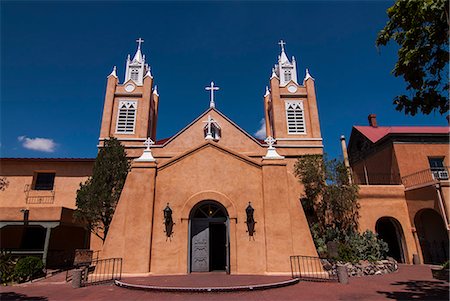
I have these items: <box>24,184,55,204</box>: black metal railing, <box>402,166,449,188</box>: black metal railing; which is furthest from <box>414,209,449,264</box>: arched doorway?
<box>24,184,55,204</box>: black metal railing

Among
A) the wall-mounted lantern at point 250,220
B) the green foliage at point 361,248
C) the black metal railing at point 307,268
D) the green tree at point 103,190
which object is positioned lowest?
the black metal railing at point 307,268

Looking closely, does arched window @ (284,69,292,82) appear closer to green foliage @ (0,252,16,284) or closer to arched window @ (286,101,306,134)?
arched window @ (286,101,306,134)

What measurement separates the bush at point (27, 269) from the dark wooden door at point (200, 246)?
8052 millimetres

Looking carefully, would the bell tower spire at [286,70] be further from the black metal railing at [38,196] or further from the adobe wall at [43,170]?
the black metal railing at [38,196]

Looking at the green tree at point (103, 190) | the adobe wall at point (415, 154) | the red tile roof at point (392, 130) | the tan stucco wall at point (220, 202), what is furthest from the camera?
the red tile roof at point (392, 130)

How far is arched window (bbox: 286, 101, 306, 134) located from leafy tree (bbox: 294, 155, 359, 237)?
5.16 meters

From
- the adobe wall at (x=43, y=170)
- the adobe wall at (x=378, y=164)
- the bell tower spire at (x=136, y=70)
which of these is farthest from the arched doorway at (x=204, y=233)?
the bell tower spire at (x=136, y=70)

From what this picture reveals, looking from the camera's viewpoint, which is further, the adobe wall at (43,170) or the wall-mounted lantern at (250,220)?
the adobe wall at (43,170)

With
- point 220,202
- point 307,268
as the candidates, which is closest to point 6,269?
point 220,202

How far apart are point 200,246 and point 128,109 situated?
17.0m

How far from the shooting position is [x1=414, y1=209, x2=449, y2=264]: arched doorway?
18.4 m

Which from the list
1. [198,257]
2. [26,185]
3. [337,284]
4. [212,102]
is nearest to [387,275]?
[337,284]

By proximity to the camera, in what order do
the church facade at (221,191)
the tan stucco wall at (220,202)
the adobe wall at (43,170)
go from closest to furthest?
the tan stucco wall at (220,202)
the church facade at (221,191)
the adobe wall at (43,170)

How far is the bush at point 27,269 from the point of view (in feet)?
44.2
